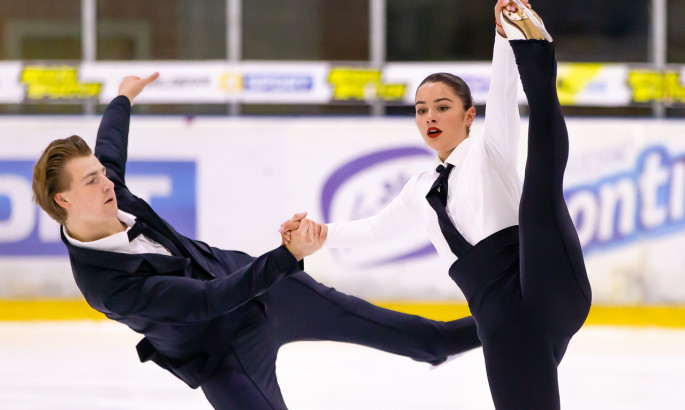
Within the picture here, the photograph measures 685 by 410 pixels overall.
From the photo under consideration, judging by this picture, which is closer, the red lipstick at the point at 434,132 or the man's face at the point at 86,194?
the man's face at the point at 86,194

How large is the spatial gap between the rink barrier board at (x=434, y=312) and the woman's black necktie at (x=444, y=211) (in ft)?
11.2

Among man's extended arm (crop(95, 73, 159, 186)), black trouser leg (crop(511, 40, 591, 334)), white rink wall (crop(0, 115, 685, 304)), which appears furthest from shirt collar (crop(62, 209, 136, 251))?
white rink wall (crop(0, 115, 685, 304))

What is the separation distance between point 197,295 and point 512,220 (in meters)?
0.90

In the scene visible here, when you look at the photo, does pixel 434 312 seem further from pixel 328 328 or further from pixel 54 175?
pixel 54 175

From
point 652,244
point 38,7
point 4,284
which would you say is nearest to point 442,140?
point 652,244

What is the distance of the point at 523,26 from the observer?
2062 millimetres

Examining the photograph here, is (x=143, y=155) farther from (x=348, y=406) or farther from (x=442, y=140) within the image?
(x=442, y=140)

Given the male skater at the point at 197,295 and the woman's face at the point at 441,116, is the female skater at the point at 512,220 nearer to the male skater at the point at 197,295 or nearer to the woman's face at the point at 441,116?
the woman's face at the point at 441,116

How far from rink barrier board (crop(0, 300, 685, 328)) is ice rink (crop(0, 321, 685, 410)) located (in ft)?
0.56

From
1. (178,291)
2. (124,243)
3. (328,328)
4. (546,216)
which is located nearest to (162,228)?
(124,243)

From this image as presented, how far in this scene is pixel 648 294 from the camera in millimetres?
5863

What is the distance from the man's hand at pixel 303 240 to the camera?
2277 mm

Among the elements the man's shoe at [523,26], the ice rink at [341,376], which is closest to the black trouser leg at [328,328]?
the man's shoe at [523,26]

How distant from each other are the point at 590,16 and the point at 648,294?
7.59 feet
